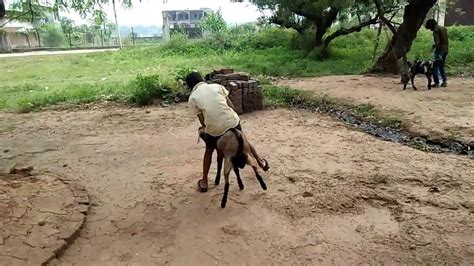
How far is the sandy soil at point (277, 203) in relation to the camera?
3.41 metres

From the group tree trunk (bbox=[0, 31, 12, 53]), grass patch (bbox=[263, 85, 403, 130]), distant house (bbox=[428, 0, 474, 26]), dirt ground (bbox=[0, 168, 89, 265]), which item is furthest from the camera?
tree trunk (bbox=[0, 31, 12, 53])

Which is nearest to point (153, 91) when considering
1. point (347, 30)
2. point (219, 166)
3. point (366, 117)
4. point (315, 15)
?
point (366, 117)

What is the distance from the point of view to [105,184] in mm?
4945

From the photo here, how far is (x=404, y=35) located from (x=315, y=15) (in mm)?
4093

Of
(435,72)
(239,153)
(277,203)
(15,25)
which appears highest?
(15,25)

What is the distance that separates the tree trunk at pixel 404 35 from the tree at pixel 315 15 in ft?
5.42

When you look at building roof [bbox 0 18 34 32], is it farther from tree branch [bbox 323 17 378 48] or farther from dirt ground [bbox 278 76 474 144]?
tree branch [bbox 323 17 378 48]

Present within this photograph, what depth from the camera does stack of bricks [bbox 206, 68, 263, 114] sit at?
7.98m

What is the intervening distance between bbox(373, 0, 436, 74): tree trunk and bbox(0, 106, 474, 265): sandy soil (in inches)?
252

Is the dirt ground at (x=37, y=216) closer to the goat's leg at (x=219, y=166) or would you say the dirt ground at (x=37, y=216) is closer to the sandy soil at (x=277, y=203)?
the sandy soil at (x=277, y=203)

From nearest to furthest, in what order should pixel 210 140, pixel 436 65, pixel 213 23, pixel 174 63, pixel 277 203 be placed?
pixel 277 203
pixel 210 140
pixel 436 65
pixel 174 63
pixel 213 23

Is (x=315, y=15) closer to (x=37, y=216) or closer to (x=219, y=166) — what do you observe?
(x=219, y=166)

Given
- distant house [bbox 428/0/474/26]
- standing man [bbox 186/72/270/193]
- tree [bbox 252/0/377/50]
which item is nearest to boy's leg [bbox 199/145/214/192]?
standing man [bbox 186/72/270/193]

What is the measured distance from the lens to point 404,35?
12117 millimetres
